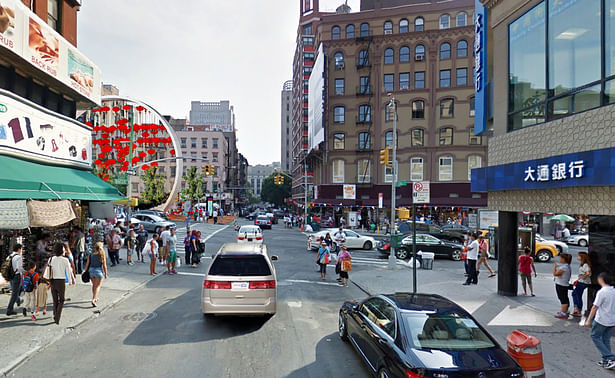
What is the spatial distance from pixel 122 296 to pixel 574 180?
1272cm

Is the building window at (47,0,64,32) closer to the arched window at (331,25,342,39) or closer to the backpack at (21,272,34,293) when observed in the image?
the backpack at (21,272,34,293)

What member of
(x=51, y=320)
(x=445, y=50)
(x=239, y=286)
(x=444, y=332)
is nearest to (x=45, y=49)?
(x=51, y=320)

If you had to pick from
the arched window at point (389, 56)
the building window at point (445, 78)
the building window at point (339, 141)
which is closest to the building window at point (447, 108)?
the building window at point (445, 78)

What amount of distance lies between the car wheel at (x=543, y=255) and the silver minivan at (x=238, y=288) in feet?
63.4

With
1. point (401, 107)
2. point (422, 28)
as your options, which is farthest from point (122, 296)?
point (422, 28)

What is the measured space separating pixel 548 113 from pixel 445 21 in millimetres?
41774

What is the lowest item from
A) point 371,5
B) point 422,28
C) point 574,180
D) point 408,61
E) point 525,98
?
point 574,180

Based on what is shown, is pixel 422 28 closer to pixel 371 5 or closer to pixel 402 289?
pixel 371 5

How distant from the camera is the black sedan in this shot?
4938 millimetres

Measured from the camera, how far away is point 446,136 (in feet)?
150

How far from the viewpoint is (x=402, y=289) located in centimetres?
1391

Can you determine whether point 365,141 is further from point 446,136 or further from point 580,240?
point 580,240

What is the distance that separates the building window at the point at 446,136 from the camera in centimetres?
4556

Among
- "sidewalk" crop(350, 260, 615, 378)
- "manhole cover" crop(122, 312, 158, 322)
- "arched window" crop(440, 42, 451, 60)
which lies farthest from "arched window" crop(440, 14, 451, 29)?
"manhole cover" crop(122, 312, 158, 322)
